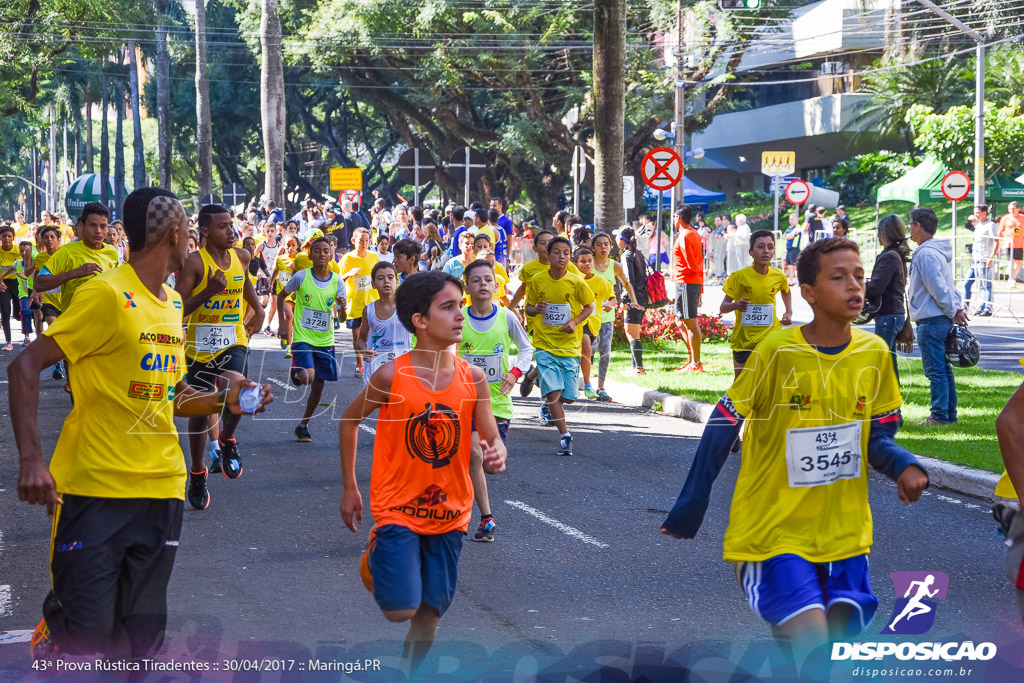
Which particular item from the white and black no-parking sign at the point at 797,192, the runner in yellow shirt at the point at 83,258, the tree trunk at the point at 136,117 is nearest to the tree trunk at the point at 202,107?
the white and black no-parking sign at the point at 797,192

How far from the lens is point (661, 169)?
1870 cm

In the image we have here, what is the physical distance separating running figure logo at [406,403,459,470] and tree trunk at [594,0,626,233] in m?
13.5

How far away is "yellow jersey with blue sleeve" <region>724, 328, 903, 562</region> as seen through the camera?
4.04m

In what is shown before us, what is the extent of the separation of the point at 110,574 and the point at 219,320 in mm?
4793

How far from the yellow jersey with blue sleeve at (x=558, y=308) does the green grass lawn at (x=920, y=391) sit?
8.36ft

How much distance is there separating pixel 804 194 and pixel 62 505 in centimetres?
2871

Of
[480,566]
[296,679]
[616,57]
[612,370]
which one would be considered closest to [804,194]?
[616,57]

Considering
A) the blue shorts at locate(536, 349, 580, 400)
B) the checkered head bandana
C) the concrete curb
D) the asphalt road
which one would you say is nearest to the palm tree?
the concrete curb

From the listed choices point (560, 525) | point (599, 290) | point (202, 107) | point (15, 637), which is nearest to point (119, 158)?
point (202, 107)

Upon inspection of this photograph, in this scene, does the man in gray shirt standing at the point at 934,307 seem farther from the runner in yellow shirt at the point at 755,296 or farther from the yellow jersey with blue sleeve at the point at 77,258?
the yellow jersey with blue sleeve at the point at 77,258

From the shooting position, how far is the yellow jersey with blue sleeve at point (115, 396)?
414 cm

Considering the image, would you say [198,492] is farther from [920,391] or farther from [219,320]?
[920,391]

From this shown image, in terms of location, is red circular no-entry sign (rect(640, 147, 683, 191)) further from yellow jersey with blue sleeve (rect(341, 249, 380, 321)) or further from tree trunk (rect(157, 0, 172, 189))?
tree trunk (rect(157, 0, 172, 189))

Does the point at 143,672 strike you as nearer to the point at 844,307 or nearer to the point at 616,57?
the point at 844,307
